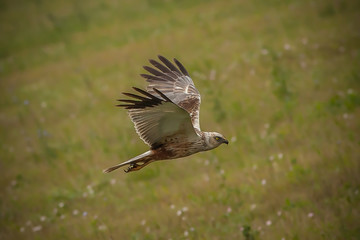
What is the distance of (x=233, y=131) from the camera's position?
912 centimetres

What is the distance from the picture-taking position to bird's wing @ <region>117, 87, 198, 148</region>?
16.9ft

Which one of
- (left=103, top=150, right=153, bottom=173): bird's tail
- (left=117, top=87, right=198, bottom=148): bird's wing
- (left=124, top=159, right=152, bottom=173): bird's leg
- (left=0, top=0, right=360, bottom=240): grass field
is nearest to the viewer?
(left=117, top=87, right=198, bottom=148): bird's wing

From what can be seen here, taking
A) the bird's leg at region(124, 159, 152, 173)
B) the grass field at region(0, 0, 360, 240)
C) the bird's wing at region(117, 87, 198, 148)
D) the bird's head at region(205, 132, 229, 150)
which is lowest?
the grass field at region(0, 0, 360, 240)

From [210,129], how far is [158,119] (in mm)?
4077

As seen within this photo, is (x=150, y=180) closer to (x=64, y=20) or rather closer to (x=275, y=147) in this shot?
Answer: (x=275, y=147)

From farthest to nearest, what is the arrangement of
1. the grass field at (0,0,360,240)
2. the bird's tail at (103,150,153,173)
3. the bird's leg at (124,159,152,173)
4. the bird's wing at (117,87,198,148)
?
the grass field at (0,0,360,240), the bird's leg at (124,159,152,173), the bird's tail at (103,150,153,173), the bird's wing at (117,87,198,148)

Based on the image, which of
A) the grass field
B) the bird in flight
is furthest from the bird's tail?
the grass field

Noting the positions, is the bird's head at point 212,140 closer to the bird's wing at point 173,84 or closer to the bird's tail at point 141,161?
the bird's tail at point 141,161

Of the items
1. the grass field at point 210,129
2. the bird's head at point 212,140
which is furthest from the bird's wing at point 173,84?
the grass field at point 210,129

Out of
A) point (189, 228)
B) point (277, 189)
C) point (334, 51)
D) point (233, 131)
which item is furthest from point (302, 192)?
point (334, 51)

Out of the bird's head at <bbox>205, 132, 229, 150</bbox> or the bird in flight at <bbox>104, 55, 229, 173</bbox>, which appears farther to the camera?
the bird's head at <bbox>205, 132, 229, 150</bbox>

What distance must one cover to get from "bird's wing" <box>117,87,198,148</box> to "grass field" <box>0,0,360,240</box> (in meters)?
1.39

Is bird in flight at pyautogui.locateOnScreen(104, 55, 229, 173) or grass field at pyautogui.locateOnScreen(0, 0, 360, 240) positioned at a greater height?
bird in flight at pyautogui.locateOnScreen(104, 55, 229, 173)

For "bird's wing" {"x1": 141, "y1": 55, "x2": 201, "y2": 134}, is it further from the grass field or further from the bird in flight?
the grass field
